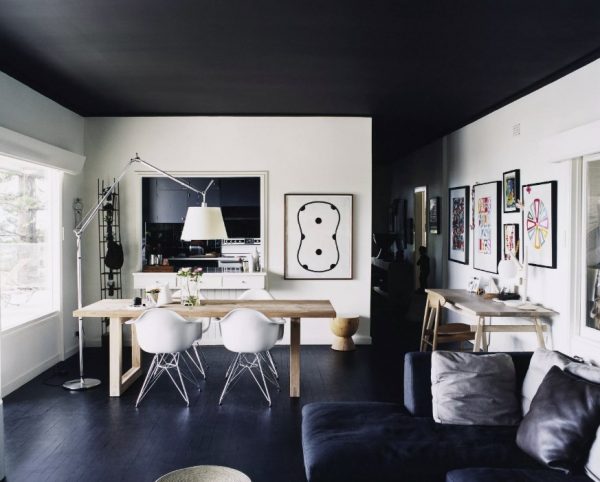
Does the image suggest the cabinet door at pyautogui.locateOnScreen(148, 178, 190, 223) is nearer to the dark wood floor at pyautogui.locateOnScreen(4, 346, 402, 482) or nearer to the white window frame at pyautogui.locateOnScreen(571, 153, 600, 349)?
the dark wood floor at pyautogui.locateOnScreen(4, 346, 402, 482)

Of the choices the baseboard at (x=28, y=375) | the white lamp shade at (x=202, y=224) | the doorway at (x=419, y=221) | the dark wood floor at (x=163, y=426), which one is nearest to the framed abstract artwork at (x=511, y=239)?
the dark wood floor at (x=163, y=426)

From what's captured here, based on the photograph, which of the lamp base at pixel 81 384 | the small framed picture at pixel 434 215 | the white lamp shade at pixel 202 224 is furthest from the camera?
the small framed picture at pixel 434 215

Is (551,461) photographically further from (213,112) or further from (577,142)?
(213,112)

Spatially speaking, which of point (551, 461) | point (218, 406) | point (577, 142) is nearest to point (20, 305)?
point (218, 406)

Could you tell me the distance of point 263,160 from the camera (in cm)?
712

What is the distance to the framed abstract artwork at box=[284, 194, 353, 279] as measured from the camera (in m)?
7.16

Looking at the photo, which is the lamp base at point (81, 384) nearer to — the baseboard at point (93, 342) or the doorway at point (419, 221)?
the baseboard at point (93, 342)

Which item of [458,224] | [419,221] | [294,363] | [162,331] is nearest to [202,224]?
[162,331]

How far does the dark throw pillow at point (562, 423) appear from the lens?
8.73 ft

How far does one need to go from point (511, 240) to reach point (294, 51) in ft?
10.5

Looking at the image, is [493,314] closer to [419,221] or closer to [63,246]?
[63,246]

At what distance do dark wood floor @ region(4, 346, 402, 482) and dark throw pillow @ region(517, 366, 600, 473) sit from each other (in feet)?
4.47

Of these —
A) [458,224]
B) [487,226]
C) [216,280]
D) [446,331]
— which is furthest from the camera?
[458,224]

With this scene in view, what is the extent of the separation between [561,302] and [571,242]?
0.55m
